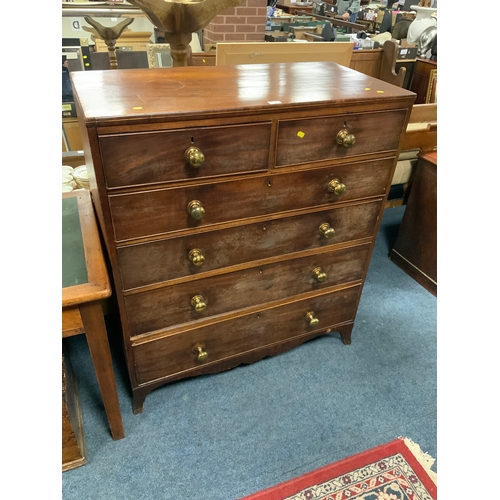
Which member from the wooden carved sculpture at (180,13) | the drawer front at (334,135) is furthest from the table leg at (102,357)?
the wooden carved sculpture at (180,13)

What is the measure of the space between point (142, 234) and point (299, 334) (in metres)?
0.83

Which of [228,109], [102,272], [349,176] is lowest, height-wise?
[102,272]

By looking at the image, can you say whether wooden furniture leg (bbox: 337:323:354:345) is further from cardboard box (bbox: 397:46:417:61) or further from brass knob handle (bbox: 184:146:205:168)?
cardboard box (bbox: 397:46:417:61)

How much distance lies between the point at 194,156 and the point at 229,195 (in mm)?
184

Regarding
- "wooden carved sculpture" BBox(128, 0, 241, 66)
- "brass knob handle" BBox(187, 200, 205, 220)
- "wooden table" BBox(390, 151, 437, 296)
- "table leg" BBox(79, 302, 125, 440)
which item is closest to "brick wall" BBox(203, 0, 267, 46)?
"wooden table" BBox(390, 151, 437, 296)

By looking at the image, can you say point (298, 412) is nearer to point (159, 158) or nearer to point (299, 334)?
point (299, 334)

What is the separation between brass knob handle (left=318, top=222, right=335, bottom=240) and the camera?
136cm

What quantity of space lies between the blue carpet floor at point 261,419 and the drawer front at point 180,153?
929mm

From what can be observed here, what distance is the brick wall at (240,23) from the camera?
3.55m

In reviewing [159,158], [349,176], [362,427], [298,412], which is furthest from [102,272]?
[362,427]

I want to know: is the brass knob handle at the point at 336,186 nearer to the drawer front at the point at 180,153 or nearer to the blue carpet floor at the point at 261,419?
the drawer front at the point at 180,153

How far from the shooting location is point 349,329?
1.78 meters

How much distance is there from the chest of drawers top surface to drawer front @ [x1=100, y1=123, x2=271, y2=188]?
0.17ft

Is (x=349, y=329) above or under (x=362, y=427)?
above
